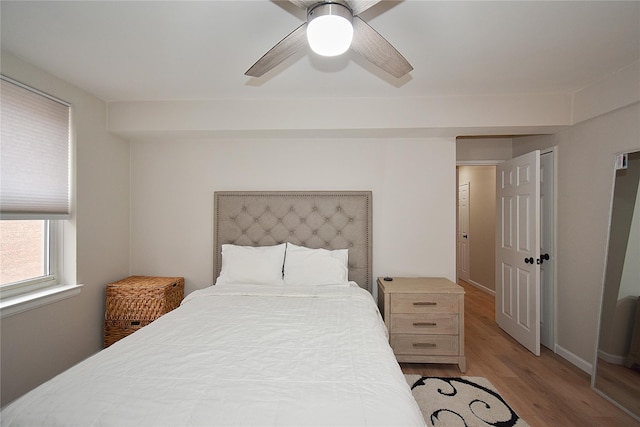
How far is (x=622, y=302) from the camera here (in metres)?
2.16

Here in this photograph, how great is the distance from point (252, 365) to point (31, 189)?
2138mm

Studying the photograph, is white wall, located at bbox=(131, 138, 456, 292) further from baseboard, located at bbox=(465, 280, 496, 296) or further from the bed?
baseboard, located at bbox=(465, 280, 496, 296)

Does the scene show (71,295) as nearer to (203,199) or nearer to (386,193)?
(203,199)

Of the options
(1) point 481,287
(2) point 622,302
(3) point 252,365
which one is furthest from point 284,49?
(1) point 481,287

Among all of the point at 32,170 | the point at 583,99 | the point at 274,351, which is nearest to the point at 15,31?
the point at 32,170

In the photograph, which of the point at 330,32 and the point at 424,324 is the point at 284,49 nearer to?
the point at 330,32

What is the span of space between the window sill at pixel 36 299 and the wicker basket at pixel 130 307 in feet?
1.00

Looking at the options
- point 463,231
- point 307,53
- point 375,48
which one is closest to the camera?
point 375,48

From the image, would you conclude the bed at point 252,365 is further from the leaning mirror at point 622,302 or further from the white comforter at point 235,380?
the leaning mirror at point 622,302

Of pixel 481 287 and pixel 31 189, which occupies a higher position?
pixel 31 189

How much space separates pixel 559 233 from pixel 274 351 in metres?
2.99

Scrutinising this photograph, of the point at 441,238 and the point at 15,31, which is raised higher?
the point at 15,31

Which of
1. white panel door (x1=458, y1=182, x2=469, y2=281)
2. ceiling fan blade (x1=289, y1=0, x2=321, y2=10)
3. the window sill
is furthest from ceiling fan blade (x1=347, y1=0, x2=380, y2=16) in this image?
white panel door (x1=458, y1=182, x2=469, y2=281)

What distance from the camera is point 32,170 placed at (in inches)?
85.7
